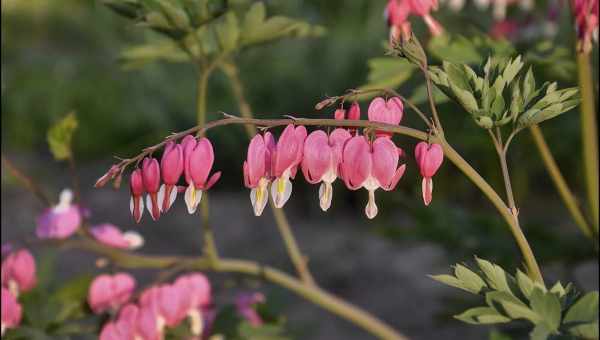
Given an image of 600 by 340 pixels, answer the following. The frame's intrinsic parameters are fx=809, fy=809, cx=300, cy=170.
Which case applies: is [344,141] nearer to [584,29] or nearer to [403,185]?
[584,29]

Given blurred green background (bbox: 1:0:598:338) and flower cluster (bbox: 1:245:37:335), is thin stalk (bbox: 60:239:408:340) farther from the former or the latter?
blurred green background (bbox: 1:0:598:338)

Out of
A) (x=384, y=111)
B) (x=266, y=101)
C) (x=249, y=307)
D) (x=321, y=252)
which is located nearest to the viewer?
(x=384, y=111)

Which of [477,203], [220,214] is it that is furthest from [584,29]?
[220,214]

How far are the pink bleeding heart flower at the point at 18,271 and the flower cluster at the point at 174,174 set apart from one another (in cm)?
53

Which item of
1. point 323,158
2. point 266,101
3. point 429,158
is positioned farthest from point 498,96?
point 266,101

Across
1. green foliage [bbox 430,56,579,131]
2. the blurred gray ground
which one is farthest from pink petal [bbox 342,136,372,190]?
the blurred gray ground

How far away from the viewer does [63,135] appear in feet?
4.56

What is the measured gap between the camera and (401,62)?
140 centimetres

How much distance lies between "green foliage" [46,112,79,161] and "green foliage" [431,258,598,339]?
763 millimetres

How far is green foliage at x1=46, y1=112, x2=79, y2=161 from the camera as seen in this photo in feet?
4.51

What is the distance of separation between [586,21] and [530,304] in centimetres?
56

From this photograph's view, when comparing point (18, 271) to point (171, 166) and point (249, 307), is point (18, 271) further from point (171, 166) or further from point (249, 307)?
point (171, 166)

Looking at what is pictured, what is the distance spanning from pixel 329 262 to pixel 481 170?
82cm

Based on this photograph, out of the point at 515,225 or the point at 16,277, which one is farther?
the point at 16,277
